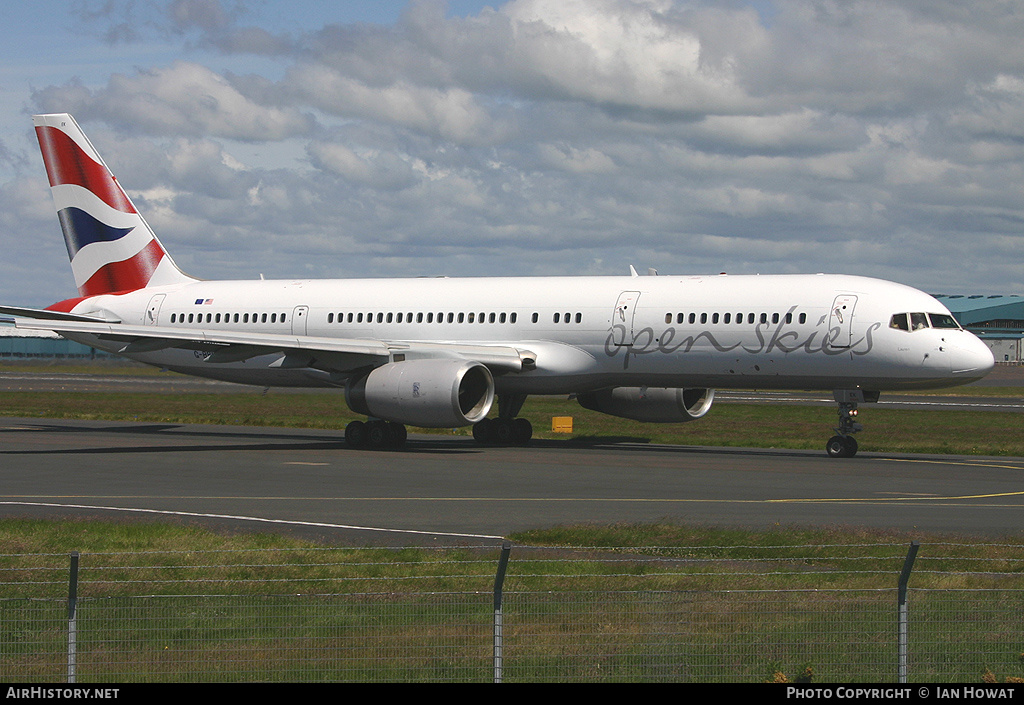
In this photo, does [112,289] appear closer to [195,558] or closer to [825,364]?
[825,364]

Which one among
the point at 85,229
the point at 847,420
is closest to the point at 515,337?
the point at 847,420

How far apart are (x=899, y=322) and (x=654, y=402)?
29.0 ft

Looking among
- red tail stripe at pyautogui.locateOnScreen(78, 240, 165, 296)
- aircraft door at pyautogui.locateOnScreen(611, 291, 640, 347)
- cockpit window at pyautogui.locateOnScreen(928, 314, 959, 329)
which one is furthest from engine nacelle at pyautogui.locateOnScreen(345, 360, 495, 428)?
red tail stripe at pyautogui.locateOnScreen(78, 240, 165, 296)

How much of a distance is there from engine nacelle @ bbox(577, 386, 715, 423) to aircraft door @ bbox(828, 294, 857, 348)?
20.9 ft

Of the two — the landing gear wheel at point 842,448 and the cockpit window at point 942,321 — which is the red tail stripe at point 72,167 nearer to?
the landing gear wheel at point 842,448

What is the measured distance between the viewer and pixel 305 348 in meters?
35.8

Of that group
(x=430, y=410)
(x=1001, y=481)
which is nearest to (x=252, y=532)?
(x=430, y=410)

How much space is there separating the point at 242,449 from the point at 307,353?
11.7ft

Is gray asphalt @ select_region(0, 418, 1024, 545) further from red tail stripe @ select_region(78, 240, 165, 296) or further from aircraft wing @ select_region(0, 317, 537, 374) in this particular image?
red tail stripe @ select_region(78, 240, 165, 296)

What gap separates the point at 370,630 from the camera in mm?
11617

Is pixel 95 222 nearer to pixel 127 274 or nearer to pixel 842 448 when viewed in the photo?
pixel 127 274

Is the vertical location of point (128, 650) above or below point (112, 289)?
below

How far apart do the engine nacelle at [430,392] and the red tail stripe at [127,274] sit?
14.3 metres

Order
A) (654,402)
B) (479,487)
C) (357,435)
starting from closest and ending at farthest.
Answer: (479,487), (357,435), (654,402)
